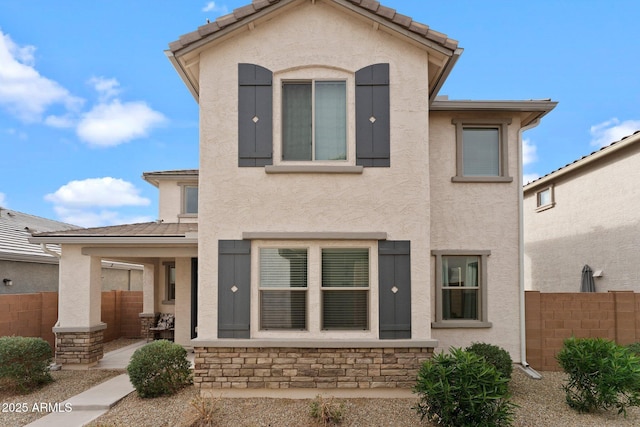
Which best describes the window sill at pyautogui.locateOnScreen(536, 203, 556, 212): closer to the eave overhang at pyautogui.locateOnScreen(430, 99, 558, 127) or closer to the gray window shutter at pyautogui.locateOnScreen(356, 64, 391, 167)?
the eave overhang at pyautogui.locateOnScreen(430, 99, 558, 127)

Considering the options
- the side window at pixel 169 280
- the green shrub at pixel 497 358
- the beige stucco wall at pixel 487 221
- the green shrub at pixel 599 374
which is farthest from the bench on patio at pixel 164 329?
the green shrub at pixel 599 374

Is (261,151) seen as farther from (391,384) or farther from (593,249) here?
(593,249)

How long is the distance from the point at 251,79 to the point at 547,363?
8.81 m

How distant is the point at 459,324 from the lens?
357 inches

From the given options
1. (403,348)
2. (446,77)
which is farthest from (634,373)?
(446,77)

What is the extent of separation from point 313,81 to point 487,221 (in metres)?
4.88

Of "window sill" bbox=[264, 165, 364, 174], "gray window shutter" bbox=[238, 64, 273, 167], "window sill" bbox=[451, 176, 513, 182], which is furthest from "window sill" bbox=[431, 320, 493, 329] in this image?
"gray window shutter" bbox=[238, 64, 273, 167]

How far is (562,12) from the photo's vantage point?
13.6m

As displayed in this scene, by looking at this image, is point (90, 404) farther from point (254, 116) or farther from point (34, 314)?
point (254, 116)

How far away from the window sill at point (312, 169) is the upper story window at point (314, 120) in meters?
0.26

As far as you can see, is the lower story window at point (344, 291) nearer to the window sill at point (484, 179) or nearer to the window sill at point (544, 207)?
the window sill at point (484, 179)

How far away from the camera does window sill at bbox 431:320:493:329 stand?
9047mm

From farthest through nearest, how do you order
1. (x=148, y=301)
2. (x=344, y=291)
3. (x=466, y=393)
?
(x=148, y=301) → (x=344, y=291) → (x=466, y=393)

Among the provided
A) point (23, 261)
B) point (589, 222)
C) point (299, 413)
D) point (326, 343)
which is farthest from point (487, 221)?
point (23, 261)
